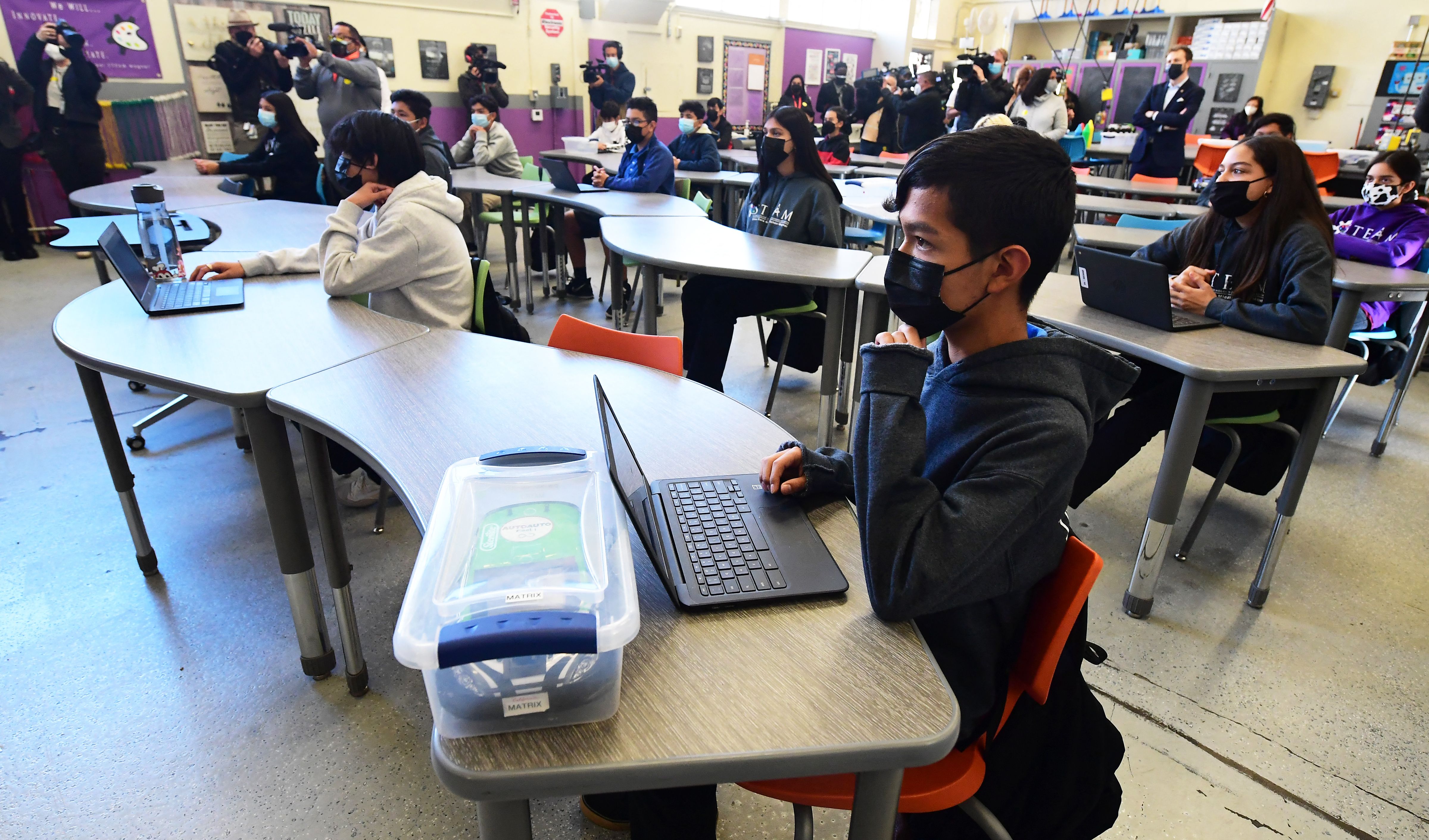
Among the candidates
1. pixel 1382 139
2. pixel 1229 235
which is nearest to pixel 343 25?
pixel 1229 235

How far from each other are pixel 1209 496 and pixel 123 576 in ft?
10.1

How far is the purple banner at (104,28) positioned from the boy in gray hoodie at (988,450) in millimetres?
7081

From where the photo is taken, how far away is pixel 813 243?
3.06 m

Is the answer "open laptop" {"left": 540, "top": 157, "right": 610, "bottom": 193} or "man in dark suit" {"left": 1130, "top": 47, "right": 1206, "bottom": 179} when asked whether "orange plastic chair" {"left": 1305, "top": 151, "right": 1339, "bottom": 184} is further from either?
"open laptop" {"left": 540, "top": 157, "right": 610, "bottom": 193}

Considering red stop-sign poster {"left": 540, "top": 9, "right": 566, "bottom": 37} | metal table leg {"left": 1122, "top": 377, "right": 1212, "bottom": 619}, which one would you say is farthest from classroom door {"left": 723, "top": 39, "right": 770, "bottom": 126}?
metal table leg {"left": 1122, "top": 377, "right": 1212, "bottom": 619}

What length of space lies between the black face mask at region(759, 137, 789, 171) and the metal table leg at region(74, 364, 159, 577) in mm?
2365

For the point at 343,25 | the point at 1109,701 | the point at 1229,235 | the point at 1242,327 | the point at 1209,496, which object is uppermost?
the point at 343,25

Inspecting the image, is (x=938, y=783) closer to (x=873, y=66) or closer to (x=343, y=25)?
(x=343, y=25)

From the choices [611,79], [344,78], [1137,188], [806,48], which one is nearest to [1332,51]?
[1137,188]

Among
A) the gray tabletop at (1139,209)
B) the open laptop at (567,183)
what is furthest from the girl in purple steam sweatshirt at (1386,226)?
the open laptop at (567,183)

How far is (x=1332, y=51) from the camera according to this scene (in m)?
8.07

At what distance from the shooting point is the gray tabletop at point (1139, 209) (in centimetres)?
422

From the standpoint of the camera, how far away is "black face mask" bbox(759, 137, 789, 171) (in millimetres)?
3096

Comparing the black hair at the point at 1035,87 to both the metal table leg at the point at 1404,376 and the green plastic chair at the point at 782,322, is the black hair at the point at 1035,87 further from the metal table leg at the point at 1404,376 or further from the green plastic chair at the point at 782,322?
the green plastic chair at the point at 782,322
